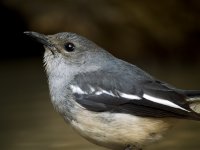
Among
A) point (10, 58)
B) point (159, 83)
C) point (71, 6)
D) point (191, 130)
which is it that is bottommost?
point (159, 83)

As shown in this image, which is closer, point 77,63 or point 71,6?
point 77,63

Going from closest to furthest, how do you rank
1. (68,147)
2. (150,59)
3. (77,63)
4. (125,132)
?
(125,132), (77,63), (68,147), (150,59)

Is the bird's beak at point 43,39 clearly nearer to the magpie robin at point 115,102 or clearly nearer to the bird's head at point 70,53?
the bird's head at point 70,53

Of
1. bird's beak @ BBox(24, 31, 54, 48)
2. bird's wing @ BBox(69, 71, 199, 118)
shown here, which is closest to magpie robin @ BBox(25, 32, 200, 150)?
bird's wing @ BBox(69, 71, 199, 118)

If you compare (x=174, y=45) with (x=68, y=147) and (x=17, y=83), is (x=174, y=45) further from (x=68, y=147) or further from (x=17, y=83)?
(x=68, y=147)

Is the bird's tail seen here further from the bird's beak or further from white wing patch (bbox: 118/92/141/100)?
the bird's beak

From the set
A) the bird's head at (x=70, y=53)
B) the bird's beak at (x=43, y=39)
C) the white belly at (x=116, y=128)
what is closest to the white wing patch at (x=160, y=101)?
the white belly at (x=116, y=128)

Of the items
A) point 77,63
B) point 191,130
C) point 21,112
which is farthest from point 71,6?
point 77,63

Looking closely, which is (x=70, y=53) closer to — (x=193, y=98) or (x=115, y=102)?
(x=115, y=102)

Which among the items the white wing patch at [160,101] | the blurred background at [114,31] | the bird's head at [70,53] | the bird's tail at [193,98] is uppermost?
the blurred background at [114,31]
